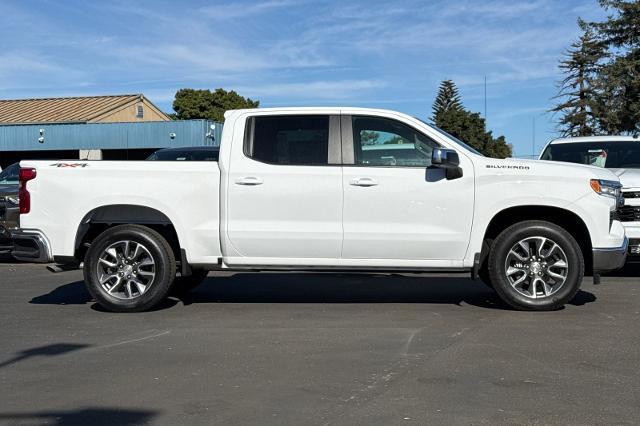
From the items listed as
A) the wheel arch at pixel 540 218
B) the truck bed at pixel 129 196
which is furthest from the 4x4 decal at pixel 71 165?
the wheel arch at pixel 540 218

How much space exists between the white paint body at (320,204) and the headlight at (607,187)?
0.19ft

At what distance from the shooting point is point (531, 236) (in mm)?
6719

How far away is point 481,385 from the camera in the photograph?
4496mm

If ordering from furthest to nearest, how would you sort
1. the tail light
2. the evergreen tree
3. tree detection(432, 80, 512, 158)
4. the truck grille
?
tree detection(432, 80, 512, 158), the evergreen tree, the truck grille, the tail light

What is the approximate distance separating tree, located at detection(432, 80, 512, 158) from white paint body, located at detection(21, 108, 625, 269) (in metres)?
54.3

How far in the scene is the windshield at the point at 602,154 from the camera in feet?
33.8

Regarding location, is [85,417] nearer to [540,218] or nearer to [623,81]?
[540,218]

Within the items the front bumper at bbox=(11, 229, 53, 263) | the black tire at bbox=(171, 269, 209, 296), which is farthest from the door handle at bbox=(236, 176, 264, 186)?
the front bumper at bbox=(11, 229, 53, 263)

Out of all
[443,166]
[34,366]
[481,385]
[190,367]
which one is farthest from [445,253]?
[34,366]

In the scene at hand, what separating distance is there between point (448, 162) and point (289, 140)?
1.67 meters

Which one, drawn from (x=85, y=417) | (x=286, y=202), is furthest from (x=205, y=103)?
(x=85, y=417)

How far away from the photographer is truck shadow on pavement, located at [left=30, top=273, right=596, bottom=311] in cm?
775

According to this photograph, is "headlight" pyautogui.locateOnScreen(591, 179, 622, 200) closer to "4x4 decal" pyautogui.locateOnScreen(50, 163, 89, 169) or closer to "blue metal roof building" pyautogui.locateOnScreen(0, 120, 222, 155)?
"4x4 decal" pyautogui.locateOnScreen(50, 163, 89, 169)

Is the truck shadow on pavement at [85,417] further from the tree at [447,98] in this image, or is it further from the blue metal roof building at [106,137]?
the tree at [447,98]
